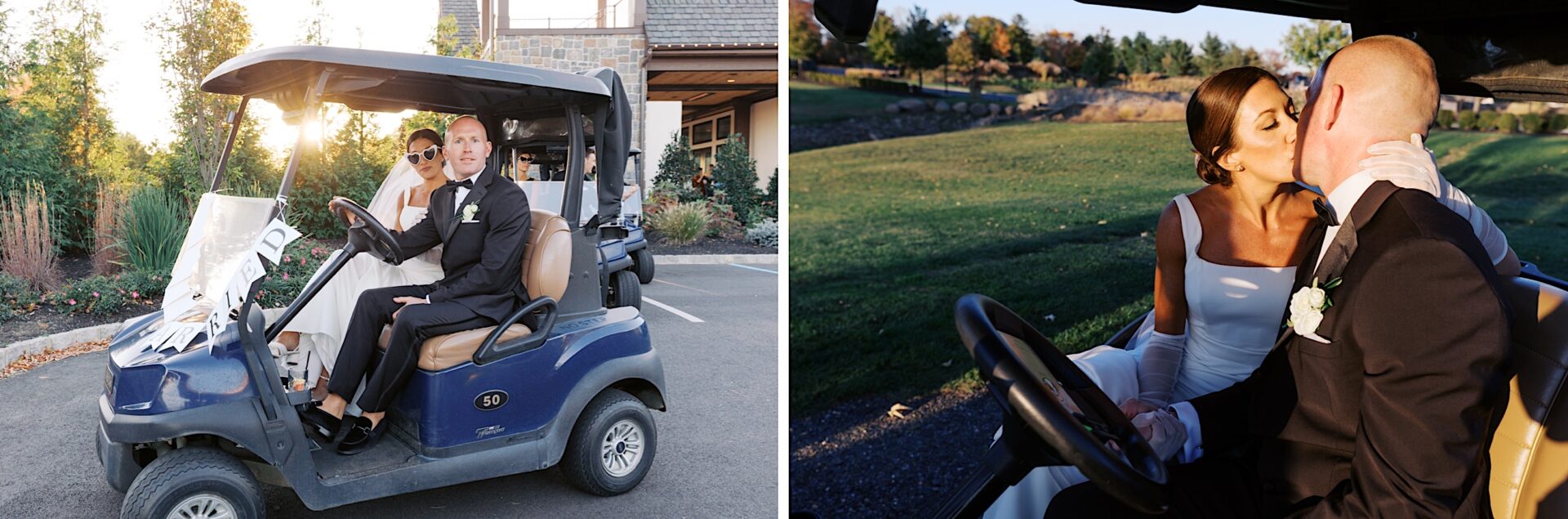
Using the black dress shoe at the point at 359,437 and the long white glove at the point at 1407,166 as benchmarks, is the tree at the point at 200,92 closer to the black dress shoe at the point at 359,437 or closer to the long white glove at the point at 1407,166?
the black dress shoe at the point at 359,437

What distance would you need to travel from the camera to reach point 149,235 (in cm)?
762

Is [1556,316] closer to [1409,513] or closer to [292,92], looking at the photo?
[1409,513]

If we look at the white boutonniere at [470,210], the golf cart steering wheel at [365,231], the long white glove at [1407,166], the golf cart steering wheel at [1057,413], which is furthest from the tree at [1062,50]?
the golf cart steering wheel at [1057,413]

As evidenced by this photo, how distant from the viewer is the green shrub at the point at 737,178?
15109 millimetres

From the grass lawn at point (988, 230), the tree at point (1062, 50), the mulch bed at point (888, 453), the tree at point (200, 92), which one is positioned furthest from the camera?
the tree at point (1062, 50)

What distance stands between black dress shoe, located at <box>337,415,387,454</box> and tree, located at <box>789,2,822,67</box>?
11547 millimetres

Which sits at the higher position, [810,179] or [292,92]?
[292,92]

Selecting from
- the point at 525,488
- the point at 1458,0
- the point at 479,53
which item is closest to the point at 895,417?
the point at 525,488

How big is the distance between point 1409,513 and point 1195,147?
1.20m

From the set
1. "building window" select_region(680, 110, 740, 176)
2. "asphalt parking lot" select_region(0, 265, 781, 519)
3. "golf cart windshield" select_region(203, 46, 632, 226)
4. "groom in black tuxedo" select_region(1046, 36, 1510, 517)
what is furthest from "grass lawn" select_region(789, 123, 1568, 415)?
"building window" select_region(680, 110, 740, 176)

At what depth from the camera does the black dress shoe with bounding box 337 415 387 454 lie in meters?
3.44

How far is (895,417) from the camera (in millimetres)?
4641

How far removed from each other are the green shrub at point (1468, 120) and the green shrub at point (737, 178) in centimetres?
888

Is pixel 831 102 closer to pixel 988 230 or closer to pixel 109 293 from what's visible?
pixel 988 230
